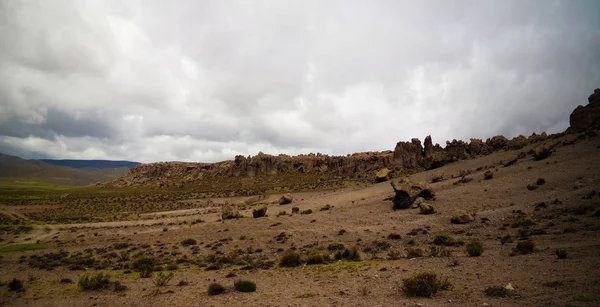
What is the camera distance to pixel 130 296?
1483cm

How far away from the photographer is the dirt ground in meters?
11.7

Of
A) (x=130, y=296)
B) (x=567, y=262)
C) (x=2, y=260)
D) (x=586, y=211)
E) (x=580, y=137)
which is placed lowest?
(x=2, y=260)

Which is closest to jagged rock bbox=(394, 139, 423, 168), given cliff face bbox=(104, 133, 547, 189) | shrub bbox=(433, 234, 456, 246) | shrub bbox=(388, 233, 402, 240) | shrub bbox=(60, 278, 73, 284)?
cliff face bbox=(104, 133, 547, 189)

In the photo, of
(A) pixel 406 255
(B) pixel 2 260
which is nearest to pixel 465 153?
(A) pixel 406 255

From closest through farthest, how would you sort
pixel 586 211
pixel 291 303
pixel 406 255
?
1. pixel 291 303
2. pixel 406 255
3. pixel 586 211

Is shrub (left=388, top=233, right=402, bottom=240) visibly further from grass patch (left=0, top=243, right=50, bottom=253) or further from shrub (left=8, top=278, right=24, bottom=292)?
grass patch (left=0, top=243, right=50, bottom=253)

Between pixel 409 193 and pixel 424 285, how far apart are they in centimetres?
2643

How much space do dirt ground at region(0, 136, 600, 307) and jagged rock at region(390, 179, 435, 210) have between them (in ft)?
5.73

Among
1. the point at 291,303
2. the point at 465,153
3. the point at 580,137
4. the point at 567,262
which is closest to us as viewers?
the point at 291,303

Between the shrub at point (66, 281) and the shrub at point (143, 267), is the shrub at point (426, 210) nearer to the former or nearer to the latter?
the shrub at point (143, 267)

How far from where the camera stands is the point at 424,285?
37.4 feet

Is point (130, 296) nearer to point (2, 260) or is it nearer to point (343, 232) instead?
point (343, 232)

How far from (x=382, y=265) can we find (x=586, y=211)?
17.3 m

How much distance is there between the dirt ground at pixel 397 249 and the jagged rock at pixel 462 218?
1.86 feet
